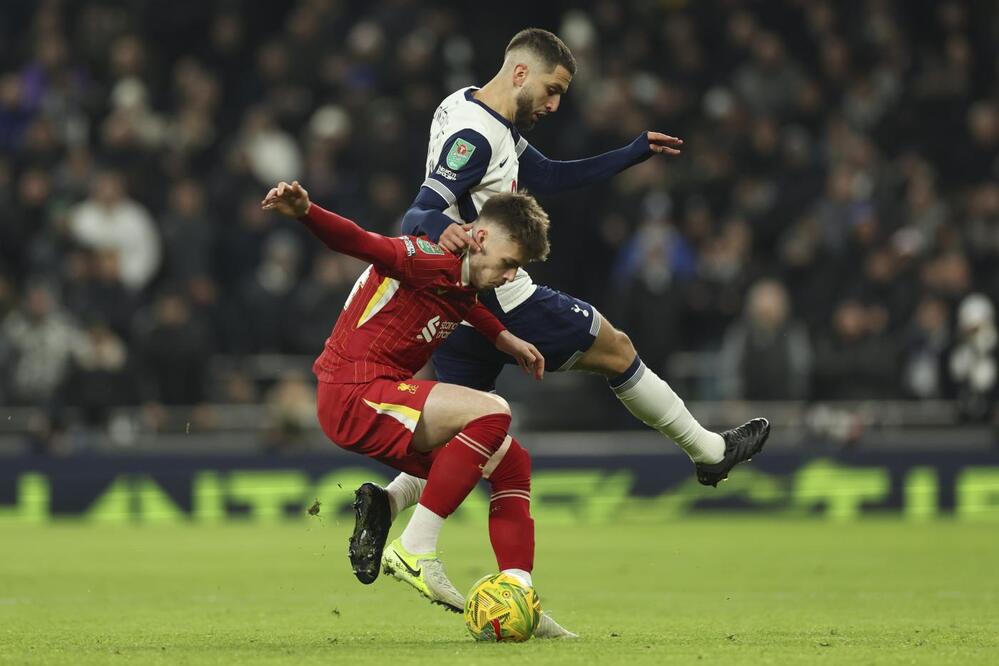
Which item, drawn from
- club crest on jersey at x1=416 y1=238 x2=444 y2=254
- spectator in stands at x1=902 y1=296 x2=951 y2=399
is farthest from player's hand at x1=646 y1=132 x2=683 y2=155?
spectator in stands at x1=902 y1=296 x2=951 y2=399

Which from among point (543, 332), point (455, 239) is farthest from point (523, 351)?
point (455, 239)

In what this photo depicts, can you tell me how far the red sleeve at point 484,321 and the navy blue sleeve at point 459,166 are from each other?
47 cm

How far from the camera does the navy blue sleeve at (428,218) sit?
737 centimetres

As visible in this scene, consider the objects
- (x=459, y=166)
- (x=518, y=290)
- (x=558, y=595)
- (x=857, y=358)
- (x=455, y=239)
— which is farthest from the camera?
(x=857, y=358)

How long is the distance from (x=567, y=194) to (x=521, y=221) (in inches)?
415

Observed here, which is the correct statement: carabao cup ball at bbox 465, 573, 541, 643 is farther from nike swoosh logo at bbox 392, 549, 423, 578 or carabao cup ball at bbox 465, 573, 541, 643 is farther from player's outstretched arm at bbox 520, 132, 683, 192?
player's outstretched arm at bbox 520, 132, 683, 192

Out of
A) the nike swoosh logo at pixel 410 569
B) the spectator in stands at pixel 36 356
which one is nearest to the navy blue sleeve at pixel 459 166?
the nike swoosh logo at pixel 410 569

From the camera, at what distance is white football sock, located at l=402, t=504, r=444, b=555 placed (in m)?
7.31

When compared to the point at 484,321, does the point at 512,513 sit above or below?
below

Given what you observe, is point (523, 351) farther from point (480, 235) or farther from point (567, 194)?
point (567, 194)

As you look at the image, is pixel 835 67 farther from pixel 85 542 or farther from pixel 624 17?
pixel 85 542

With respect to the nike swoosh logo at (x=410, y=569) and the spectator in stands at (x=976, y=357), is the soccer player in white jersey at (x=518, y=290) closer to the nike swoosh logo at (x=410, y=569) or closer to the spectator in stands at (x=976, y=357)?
the nike swoosh logo at (x=410, y=569)

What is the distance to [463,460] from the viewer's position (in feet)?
24.0

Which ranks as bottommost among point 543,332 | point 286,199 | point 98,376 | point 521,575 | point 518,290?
point 98,376
